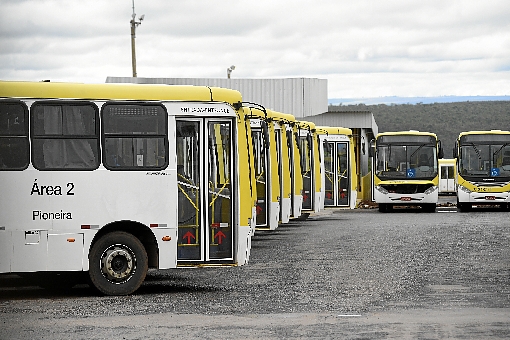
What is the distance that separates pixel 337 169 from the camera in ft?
115

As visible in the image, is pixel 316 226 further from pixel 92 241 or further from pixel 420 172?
pixel 92 241

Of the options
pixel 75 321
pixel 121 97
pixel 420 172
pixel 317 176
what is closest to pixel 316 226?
pixel 317 176

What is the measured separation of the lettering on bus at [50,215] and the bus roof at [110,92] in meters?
1.51

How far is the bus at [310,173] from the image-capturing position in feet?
97.4

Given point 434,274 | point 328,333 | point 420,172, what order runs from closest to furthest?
1. point 328,333
2. point 434,274
3. point 420,172

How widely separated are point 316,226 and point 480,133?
1092 centimetres

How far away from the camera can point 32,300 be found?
14.3m

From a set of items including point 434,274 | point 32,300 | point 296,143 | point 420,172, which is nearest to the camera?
point 32,300

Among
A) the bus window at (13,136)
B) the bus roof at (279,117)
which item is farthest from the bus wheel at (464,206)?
the bus window at (13,136)

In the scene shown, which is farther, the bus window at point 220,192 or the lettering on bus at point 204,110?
the bus window at point 220,192

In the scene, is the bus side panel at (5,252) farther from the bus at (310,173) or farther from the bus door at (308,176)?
the bus door at (308,176)

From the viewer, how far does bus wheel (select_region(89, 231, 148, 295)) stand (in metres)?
14.3

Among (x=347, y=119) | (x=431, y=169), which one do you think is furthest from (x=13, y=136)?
(x=347, y=119)

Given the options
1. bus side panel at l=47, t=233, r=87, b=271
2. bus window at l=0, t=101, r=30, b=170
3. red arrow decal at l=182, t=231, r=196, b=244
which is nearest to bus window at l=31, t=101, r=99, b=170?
bus window at l=0, t=101, r=30, b=170
